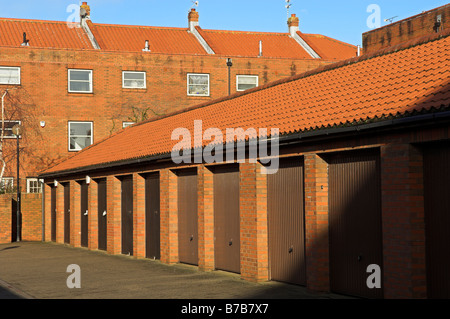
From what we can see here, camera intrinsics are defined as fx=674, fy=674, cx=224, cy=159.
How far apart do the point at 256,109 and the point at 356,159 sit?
5723 millimetres

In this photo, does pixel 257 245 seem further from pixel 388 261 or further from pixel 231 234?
pixel 388 261

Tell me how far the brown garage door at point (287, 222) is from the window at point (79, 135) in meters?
25.8

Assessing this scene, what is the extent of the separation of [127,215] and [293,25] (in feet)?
105

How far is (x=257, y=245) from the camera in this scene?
1438 cm

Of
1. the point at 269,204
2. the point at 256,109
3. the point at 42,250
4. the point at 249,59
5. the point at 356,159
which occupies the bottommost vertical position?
the point at 42,250

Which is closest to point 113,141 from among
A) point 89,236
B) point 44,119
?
point 89,236

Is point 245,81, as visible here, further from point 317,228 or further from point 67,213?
point 317,228

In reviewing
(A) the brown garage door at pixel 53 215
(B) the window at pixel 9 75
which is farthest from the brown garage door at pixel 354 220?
(B) the window at pixel 9 75

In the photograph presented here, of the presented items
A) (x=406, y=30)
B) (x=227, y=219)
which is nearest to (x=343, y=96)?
(x=227, y=219)

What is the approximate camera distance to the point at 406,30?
2650 cm

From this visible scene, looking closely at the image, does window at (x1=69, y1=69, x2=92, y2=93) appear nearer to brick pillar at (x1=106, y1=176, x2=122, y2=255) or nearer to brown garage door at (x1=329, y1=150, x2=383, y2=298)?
brick pillar at (x1=106, y1=176, x2=122, y2=255)

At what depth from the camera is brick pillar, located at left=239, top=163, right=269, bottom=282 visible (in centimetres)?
1436

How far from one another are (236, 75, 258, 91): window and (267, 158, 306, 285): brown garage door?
27.8 m

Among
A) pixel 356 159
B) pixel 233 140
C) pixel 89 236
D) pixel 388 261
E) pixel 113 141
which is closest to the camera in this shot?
pixel 388 261
